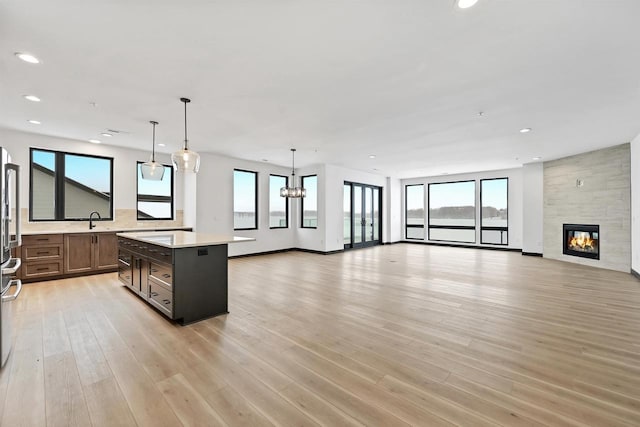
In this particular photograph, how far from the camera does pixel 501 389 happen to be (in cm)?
207

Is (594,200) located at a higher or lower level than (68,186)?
lower

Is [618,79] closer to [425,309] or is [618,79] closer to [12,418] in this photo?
[425,309]

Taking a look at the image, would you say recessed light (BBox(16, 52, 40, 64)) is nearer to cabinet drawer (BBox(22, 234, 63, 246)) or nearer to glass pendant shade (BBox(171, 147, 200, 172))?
glass pendant shade (BBox(171, 147, 200, 172))

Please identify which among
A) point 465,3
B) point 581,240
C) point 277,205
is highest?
point 465,3

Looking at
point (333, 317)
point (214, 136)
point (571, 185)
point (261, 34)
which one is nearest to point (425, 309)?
point (333, 317)

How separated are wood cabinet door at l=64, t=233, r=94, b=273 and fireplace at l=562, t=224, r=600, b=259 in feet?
36.4

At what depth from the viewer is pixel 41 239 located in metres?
5.13


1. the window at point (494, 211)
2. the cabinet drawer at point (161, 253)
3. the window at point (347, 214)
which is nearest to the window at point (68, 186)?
the cabinet drawer at point (161, 253)

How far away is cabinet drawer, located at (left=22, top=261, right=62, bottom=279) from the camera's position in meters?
5.00

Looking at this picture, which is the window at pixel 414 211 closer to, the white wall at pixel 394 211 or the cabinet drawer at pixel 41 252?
the white wall at pixel 394 211

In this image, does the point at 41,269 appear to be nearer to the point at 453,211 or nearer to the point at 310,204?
the point at 310,204

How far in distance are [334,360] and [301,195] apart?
5267 mm

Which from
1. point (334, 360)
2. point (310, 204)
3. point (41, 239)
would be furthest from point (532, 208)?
point (41, 239)

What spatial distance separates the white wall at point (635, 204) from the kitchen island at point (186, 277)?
7380 millimetres
